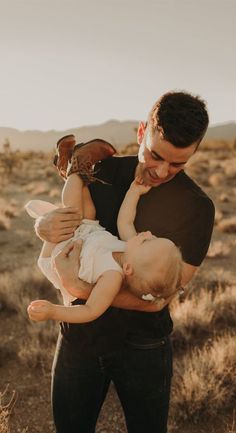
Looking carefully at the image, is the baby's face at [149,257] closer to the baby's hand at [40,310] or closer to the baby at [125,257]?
the baby at [125,257]

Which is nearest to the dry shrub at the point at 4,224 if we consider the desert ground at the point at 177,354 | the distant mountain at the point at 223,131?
the desert ground at the point at 177,354

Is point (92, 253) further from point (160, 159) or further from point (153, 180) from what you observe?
point (160, 159)

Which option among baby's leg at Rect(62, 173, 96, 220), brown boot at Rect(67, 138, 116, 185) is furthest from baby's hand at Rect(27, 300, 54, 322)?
brown boot at Rect(67, 138, 116, 185)

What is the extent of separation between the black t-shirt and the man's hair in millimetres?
238

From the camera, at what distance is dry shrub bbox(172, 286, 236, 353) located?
20.3 ft

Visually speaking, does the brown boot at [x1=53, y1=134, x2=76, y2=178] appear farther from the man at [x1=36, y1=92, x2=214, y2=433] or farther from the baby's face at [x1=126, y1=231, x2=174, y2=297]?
the baby's face at [x1=126, y1=231, x2=174, y2=297]

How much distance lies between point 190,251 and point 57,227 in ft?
2.28

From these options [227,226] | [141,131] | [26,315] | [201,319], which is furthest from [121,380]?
[227,226]

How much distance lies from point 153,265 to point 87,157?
0.68m

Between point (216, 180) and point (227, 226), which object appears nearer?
point (227, 226)

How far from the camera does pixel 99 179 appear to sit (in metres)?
2.47

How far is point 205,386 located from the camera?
488cm

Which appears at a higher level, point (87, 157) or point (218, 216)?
point (87, 157)

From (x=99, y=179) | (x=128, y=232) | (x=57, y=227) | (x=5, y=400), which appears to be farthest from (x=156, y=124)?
(x=5, y=400)
